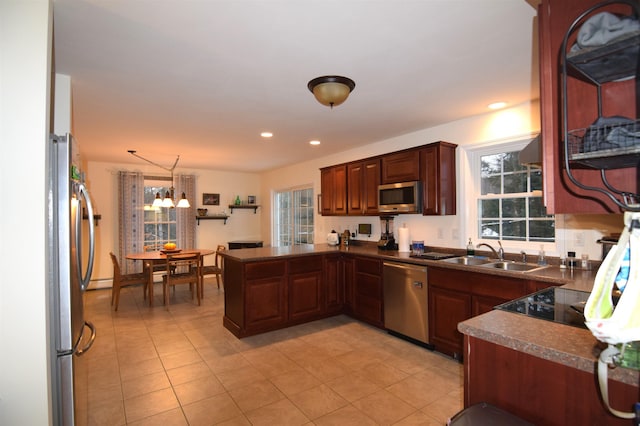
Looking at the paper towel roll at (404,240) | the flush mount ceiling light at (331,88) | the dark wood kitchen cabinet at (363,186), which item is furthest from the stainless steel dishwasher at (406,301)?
the flush mount ceiling light at (331,88)

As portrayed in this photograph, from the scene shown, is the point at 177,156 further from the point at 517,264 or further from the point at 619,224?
the point at 619,224

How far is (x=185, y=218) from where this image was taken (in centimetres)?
687

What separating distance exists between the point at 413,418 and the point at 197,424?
1430 millimetres

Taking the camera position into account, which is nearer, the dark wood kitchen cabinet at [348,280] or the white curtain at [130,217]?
the dark wood kitchen cabinet at [348,280]

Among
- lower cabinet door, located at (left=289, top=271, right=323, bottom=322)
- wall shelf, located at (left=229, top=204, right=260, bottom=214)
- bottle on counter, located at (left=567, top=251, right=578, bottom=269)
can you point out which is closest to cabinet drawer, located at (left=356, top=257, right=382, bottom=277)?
lower cabinet door, located at (left=289, top=271, right=323, bottom=322)

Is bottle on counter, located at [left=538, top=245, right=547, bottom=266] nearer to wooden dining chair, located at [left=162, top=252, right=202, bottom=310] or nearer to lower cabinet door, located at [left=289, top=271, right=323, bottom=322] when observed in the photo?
lower cabinet door, located at [left=289, top=271, right=323, bottom=322]

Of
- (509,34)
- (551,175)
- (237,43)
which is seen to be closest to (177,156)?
(237,43)

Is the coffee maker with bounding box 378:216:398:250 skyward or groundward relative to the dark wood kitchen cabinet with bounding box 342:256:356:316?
skyward

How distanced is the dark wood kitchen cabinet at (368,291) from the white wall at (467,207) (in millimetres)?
737

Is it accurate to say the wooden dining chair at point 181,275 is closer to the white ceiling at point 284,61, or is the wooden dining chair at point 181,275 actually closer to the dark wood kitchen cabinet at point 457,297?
the white ceiling at point 284,61

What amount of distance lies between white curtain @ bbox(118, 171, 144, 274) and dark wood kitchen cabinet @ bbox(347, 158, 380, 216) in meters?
4.24

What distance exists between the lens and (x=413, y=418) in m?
2.21

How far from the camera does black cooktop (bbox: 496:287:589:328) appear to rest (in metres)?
1.43

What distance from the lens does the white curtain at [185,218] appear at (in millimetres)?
6832
